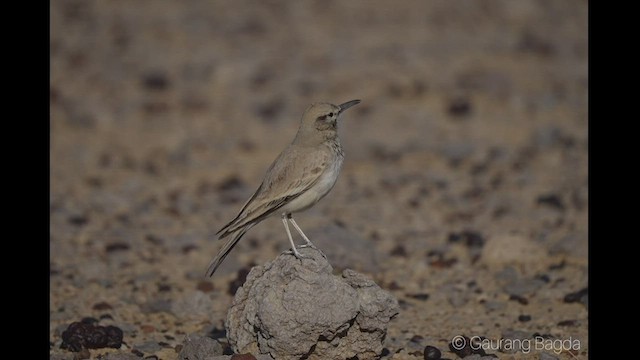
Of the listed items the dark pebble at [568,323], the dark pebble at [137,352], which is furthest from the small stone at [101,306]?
the dark pebble at [568,323]

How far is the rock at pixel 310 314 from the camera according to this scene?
6.64 metres

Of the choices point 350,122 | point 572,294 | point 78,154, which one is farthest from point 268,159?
point 572,294

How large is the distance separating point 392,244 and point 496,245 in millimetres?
1479

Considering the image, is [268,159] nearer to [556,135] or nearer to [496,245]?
[556,135]

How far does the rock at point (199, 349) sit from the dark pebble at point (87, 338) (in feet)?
2.77

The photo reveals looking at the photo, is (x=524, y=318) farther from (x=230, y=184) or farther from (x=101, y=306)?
(x=230, y=184)

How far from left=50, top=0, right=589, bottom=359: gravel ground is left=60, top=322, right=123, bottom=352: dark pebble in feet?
0.33

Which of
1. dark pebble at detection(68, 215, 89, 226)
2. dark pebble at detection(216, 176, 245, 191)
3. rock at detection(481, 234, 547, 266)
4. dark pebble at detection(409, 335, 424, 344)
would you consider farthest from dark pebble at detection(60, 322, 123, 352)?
dark pebble at detection(216, 176, 245, 191)

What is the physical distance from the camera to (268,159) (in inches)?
608

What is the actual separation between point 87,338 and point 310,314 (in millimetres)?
2117

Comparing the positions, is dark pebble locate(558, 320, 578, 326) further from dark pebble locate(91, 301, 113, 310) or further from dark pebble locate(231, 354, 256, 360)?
dark pebble locate(91, 301, 113, 310)

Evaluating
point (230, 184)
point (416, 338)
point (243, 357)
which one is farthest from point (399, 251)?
point (243, 357)

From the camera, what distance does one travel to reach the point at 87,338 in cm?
764

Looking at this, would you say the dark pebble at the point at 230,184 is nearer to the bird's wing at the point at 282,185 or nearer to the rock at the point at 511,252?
the rock at the point at 511,252
